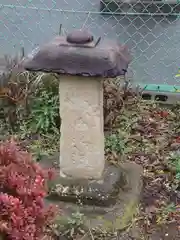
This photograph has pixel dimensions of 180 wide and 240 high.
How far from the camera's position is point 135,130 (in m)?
4.22

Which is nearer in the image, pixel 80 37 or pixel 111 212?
pixel 80 37

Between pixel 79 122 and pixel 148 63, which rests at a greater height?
pixel 148 63

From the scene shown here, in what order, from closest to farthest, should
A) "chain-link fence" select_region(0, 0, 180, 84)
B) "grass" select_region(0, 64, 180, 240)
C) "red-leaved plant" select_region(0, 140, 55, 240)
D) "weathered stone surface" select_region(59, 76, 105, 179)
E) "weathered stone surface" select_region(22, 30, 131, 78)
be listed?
1. "red-leaved plant" select_region(0, 140, 55, 240)
2. "weathered stone surface" select_region(22, 30, 131, 78)
3. "weathered stone surface" select_region(59, 76, 105, 179)
4. "grass" select_region(0, 64, 180, 240)
5. "chain-link fence" select_region(0, 0, 180, 84)

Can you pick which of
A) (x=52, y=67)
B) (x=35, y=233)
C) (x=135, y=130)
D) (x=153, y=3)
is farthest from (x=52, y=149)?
(x=153, y=3)

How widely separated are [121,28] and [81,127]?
2.93 meters

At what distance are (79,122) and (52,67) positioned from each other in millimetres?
381

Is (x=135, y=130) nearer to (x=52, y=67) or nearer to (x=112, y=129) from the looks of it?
(x=112, y=129)

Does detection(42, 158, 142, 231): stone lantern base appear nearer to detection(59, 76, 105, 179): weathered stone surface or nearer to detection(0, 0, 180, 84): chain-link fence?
detection(59, 76, 105, 179): weathered stone surface

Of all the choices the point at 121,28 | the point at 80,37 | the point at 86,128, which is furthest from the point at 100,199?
the point at 121,28

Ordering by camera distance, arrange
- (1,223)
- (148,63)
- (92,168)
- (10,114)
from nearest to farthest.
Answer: (1,223) < (92,168) < (10,114) < (148,63)

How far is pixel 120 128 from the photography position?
419 cm

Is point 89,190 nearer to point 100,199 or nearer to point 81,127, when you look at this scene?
point 100,199

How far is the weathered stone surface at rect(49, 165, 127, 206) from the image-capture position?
10.2 feet

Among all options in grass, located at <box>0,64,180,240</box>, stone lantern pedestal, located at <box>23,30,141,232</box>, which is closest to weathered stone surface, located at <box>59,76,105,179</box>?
stone lantern pedestal, located at <box>23,30,141,232</box>
